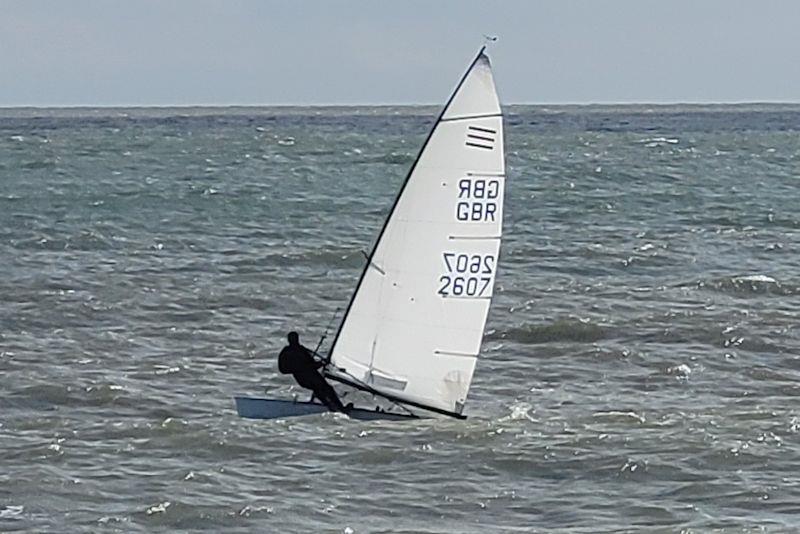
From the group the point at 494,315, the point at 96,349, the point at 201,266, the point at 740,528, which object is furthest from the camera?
the point at 201,266

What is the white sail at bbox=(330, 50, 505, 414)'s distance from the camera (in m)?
20.6

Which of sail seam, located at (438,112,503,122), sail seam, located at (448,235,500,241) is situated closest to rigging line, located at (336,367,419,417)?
sail seam, located at (448,235,500,241)

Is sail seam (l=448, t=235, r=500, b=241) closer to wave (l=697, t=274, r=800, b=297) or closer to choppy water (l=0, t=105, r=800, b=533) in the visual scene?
choppy water (l=0, t=105, r=800, b=533)

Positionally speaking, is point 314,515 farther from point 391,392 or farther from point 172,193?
point 172,193

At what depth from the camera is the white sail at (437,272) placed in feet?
67.6

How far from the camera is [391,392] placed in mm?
21766

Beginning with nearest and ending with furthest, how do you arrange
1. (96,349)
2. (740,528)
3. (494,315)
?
(740,528), (96,349), (494,315)

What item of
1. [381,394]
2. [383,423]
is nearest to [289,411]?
[381,394]

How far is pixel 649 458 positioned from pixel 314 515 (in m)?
4.30

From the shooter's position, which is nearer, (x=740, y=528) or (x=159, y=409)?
(x=740, y=528)

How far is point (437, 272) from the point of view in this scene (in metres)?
21.2

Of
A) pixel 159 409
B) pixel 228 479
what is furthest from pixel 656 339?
pixel 228 479

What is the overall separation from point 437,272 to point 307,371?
2077 millimetres

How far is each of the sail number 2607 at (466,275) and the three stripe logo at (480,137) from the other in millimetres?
1393
